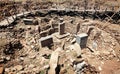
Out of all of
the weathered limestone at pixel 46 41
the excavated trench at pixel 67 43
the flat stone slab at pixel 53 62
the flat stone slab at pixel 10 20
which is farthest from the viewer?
the flat stone slab at pixel 10 20

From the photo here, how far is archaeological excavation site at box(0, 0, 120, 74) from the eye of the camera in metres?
6.44

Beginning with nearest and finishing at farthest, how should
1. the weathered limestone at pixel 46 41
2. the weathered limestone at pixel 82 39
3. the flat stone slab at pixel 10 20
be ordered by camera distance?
the weathered limestone at pixel 82 39, the weathered limestone at pixel 46 41, the flat stone slab at pixel 10 20

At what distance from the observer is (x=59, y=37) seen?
8.78 meters

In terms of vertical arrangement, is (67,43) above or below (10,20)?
below

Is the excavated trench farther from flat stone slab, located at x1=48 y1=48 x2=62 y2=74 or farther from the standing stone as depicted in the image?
the standing stone

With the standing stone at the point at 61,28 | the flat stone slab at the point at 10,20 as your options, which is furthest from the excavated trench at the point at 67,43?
the standing stone at the point at 61,28

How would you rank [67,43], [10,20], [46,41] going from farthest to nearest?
[10,20] < [67,43] < [46,41]

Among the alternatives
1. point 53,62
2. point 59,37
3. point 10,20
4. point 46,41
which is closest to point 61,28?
point 59,37

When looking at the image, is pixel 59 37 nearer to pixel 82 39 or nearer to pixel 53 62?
pixel 82 39

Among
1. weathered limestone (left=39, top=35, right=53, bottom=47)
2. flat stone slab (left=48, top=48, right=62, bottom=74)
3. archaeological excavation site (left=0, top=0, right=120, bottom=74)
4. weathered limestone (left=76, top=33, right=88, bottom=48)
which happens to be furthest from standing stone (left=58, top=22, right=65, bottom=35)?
flat stone slab (left=48, top=48, right=62, bottom=74)

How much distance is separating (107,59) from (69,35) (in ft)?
9.25

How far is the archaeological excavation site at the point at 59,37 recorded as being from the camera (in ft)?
21.1

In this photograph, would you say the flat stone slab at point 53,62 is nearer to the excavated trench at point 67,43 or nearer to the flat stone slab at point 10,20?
the excavated trench at point 67,43

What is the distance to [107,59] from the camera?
7.19 meters
